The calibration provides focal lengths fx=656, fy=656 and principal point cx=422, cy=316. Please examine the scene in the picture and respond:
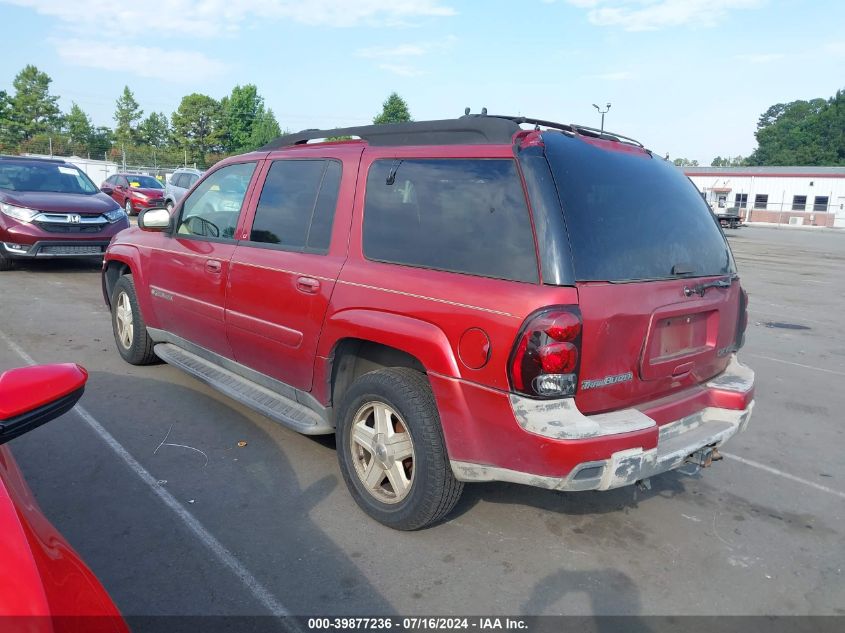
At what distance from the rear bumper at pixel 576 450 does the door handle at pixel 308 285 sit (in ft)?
3.94

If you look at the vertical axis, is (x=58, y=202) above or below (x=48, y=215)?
above

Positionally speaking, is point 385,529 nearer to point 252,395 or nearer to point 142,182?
point 252,395

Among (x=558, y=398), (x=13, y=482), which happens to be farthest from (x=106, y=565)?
(x=558, y=398)

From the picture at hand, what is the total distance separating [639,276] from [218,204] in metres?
3.19

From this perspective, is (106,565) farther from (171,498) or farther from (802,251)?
(802,251)

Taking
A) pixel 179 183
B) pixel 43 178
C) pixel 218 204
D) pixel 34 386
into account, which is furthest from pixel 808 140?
pixel 34 386

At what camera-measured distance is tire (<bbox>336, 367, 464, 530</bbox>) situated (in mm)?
3186

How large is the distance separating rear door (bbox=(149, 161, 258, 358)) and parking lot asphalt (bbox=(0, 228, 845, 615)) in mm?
643

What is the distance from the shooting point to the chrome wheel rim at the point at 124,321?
5.90m

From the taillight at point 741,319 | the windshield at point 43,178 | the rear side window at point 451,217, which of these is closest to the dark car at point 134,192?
the windshield at point 43,178

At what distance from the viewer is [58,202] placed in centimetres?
1062

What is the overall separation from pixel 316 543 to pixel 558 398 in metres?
1.44

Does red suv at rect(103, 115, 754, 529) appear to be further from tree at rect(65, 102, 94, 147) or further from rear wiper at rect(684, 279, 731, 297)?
tree at rect(65, 102, 94, 147)

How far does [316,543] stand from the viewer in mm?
3279
